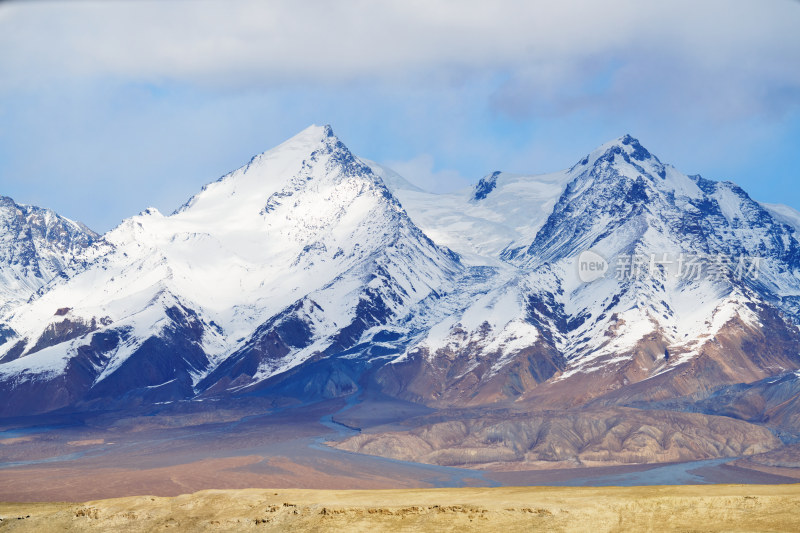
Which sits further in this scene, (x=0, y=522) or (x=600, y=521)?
(x=0, y=522)

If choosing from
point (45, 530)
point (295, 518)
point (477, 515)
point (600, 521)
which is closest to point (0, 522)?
point (45, 530)

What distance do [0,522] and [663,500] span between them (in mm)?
75944

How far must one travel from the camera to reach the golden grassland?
115 m

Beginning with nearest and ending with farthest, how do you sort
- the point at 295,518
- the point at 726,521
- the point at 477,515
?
the point at 726,521 < the point at 477,515 < the point at 295,518

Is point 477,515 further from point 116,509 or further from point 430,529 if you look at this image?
point 116,509

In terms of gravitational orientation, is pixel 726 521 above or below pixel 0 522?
below

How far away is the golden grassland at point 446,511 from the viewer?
379ft

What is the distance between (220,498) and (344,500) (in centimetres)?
A: 1631

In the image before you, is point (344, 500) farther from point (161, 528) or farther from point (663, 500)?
point (663, 500)

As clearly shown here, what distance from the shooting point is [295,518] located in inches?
5108

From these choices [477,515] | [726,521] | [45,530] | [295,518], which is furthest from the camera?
[45,530]

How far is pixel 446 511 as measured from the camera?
124 m

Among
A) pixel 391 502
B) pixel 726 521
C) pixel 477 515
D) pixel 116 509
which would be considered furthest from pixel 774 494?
pixel 116 509

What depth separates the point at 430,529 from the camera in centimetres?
11956
